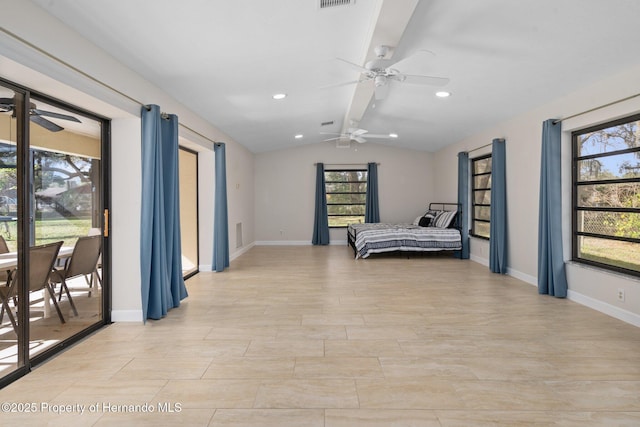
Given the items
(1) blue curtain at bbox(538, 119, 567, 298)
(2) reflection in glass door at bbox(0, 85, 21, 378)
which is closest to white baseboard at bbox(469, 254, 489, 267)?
(1) blue curtain at bbox(538, 119, 567, 298)

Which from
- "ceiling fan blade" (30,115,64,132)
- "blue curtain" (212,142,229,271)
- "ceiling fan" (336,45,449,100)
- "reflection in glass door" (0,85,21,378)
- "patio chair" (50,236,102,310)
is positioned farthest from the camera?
"blue curtain" (212,142,229,271)

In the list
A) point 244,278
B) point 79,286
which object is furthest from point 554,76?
point 79,286

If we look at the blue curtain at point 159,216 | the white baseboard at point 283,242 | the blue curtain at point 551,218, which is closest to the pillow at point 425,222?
the white baseboard at point 283,242

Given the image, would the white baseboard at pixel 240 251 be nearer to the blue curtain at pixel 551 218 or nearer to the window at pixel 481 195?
the window at pixel 481 195

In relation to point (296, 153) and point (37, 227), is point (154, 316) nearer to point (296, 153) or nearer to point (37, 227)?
point (37, 227)

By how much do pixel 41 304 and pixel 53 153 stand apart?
3.77 ft

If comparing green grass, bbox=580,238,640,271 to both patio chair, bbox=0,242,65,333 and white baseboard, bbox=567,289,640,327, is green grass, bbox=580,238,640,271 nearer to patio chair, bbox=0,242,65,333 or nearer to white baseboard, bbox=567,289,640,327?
white baseboard, bbox=567,289,640,327

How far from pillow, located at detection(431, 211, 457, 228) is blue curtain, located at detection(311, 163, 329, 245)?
8.98 ft

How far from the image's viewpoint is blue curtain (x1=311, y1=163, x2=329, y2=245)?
9.48 m

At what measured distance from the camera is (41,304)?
2789 millimetres

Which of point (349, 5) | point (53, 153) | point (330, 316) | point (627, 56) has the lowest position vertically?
point (330, 316)

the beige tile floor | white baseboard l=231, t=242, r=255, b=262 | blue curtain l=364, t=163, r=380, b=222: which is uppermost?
blue curtain l=364, t=163, r=380, b=222

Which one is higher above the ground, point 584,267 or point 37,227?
point 37,227

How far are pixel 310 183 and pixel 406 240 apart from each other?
11.3 feet
